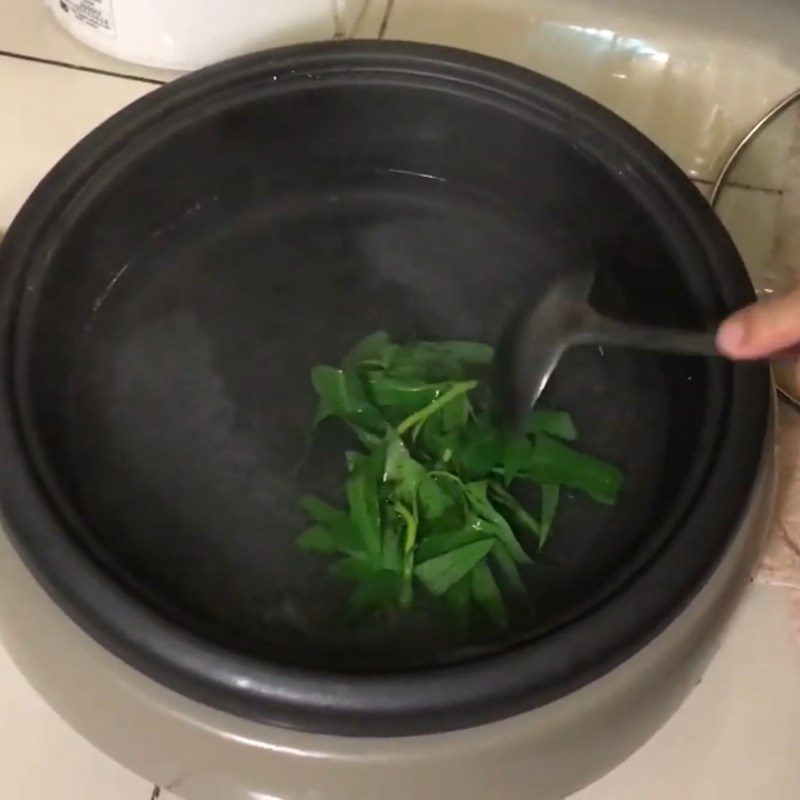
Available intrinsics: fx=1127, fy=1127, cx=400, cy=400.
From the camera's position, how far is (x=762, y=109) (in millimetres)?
1095

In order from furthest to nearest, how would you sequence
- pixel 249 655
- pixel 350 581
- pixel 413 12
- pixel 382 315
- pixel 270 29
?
pixel 413 12, pixel 270 29, pixel 382 315, pixel 350 581, pixel 249 655

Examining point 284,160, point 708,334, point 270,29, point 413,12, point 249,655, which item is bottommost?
point 249,655

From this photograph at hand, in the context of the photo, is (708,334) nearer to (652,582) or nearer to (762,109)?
(652,582)

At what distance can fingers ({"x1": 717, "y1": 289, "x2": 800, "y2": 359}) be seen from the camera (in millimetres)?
606

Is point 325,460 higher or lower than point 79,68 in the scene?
lower

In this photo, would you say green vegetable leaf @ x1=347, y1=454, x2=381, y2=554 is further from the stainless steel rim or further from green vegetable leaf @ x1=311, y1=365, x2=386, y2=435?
the stainless steel rim

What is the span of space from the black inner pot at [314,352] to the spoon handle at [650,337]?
0.11ft

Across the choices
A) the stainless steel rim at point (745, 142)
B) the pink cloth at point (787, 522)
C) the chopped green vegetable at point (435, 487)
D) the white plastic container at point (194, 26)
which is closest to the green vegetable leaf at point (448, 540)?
the chopped green vegetable at point (435, 487)

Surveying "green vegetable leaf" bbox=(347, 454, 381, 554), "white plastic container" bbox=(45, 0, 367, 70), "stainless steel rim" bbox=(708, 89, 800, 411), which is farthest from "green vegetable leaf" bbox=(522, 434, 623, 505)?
"white plastic container" bbox=(45, 0, 367, 70)

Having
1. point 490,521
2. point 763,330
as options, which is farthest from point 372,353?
point 763,330

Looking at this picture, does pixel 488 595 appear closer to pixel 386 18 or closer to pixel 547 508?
pixel 547 508

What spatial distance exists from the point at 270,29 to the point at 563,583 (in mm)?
573

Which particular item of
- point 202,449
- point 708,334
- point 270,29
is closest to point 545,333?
point 708,334

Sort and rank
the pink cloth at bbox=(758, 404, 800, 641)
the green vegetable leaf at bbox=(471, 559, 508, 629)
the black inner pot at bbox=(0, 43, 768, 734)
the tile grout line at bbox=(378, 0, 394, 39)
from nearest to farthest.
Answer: the black inner pot at bbox=(0, 43, 768, 734)
the green vegetable leaf at bbox=(471, 559, 508, 629)
the pink cloth at bbox=(758, 404, 800, 641)
the tile grout line at bbox=(378, 0, 394, 39)
